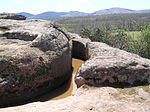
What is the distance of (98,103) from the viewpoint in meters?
9.73

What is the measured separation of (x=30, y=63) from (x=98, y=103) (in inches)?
198

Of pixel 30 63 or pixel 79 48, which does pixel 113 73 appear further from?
pixel 79 48

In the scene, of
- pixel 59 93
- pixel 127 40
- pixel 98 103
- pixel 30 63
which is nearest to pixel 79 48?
pixel 59 93

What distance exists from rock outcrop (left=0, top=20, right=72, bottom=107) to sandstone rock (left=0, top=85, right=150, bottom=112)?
260 cm

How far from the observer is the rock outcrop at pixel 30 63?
1219 cm

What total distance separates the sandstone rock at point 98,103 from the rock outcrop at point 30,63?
102 inches

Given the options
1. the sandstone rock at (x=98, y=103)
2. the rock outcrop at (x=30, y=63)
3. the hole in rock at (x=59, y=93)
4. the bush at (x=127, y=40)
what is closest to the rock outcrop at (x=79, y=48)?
the rock outcrop at (x=30, y=63)

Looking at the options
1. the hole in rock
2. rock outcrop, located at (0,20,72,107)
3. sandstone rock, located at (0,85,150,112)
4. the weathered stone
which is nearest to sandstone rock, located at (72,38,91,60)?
the weathered stone

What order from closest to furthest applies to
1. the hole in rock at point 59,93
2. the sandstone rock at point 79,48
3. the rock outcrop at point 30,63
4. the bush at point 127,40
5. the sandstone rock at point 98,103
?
1. the sandstone rock at point 98,103
2. the rock outcrop at point 30,63
3. the hole in rock at point 59,93
4. the sandstone rock at point 79,48
5. the bush at point 127,40

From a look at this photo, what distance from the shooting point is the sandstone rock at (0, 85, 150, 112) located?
9255 millimetres

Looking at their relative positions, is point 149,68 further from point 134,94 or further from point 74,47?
point 74,47

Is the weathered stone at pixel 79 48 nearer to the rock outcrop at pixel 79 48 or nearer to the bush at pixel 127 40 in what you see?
the rock outcrop at pixel 79 48

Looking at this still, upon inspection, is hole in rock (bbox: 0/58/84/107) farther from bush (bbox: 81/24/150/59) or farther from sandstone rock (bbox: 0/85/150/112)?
bush (bbox: 81/24/150/59)

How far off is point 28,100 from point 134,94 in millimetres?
5789
